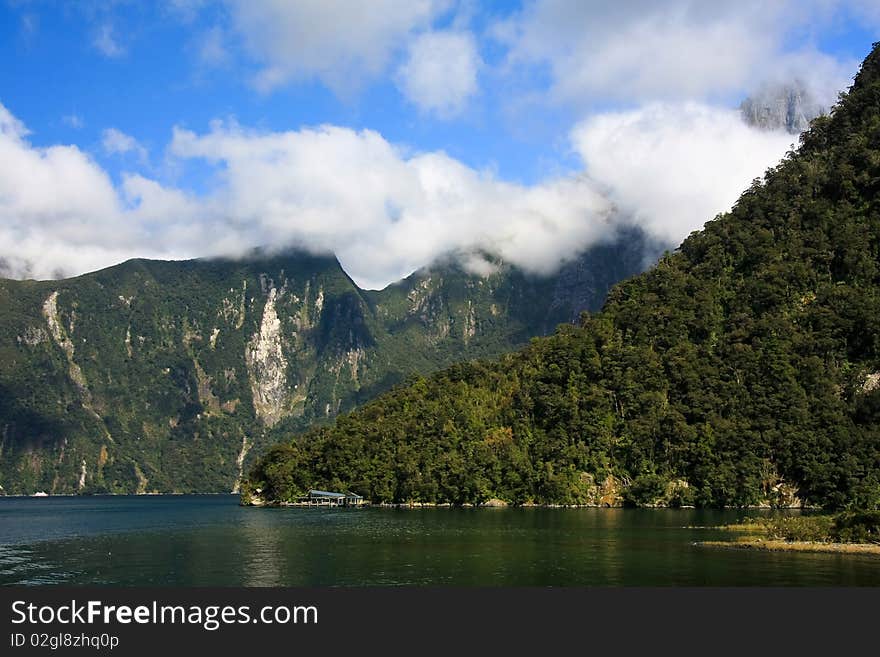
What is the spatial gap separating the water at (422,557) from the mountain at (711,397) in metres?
32.4

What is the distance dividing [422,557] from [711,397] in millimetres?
100909

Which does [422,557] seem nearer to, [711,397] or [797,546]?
[797,546]

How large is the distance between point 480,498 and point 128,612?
13480 centimetres

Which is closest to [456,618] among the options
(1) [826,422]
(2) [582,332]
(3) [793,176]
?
(1) [826,422]

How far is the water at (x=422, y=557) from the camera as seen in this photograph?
5909 centimetres

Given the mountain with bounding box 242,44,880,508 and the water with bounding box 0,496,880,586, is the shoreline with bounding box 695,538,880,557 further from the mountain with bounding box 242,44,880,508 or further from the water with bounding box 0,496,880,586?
the mountain with bounding box 242,44,880,508

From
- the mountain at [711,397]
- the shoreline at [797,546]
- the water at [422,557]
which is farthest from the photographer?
the mountain at [711,397]

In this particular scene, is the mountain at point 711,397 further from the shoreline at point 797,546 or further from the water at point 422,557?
the shoreline at point 797,546

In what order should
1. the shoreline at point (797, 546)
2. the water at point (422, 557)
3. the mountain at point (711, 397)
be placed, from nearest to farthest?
the water at point (422, 557) < the shoreline at point (797, 546) < the mountain at point (711, 397)

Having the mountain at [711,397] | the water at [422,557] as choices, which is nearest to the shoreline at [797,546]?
the water at [422,557]

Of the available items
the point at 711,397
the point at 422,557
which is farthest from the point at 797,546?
the point at 711,397

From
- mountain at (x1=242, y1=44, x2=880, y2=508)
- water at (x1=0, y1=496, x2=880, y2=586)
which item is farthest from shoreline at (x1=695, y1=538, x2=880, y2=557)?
mountain at (x1=242, y1=44, x2=880, y2=508)

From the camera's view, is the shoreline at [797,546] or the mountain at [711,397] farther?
the mountain at [711,397]

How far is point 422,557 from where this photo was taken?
73250 mm
